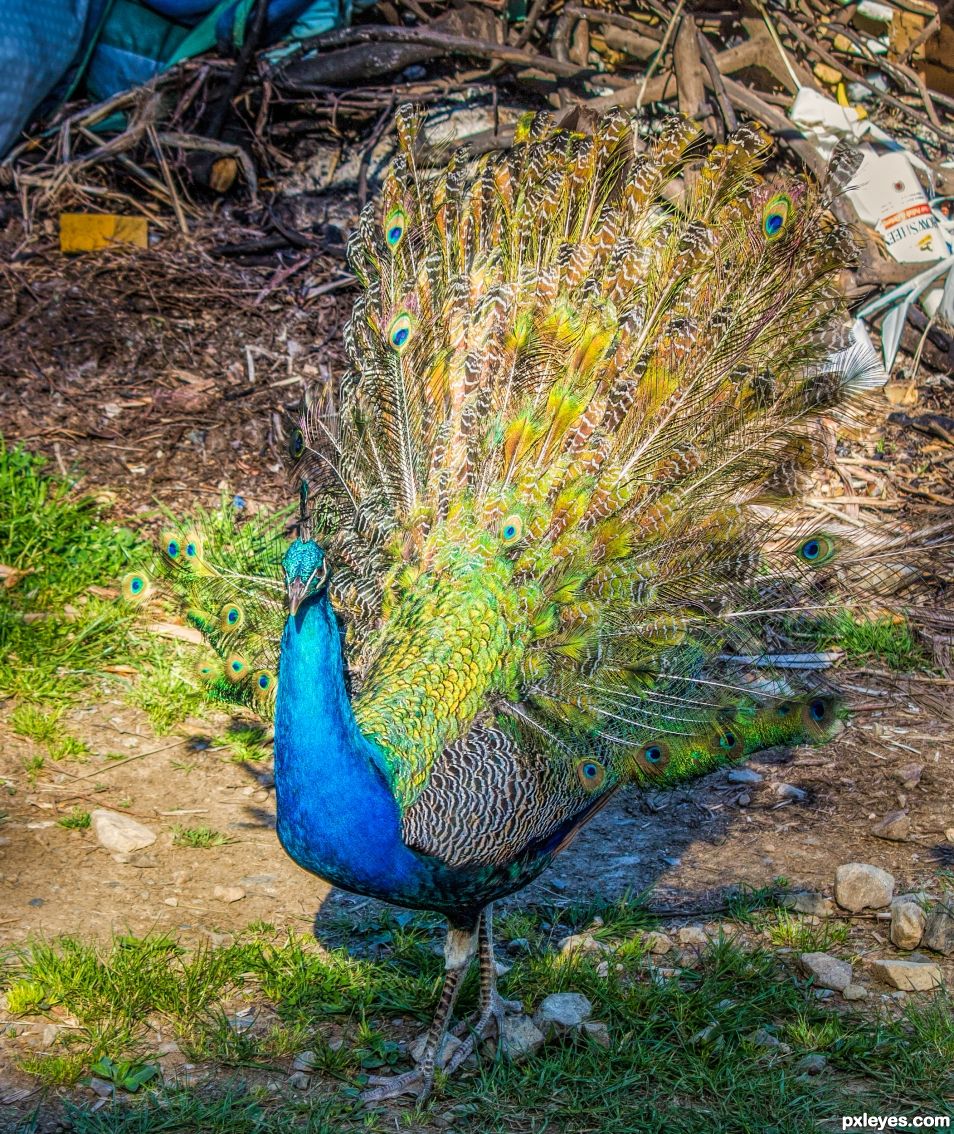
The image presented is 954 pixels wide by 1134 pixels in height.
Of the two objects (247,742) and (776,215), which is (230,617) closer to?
(247,742)

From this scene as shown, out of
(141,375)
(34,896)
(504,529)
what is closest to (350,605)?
(504,529)

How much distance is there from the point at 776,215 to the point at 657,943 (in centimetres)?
236

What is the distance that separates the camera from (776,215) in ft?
13.1

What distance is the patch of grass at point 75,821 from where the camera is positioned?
4531 mm

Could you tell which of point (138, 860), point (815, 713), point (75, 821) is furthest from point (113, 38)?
point (815, 713)

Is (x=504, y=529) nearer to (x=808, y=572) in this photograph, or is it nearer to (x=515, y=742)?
(x=515, y=742)

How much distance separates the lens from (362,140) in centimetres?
787

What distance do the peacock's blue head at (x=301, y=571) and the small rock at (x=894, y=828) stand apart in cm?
252

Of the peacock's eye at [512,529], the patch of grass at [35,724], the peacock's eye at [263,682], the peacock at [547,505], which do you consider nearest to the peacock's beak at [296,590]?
the peacock at [547,505]

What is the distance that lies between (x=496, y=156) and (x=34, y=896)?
9.79 feet

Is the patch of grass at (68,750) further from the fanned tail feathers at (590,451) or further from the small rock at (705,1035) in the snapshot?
the small rock at (705,1035)

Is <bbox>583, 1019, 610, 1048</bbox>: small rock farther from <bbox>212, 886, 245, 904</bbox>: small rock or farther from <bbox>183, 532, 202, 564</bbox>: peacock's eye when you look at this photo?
<bbox>183, 532, 202, 564</bbox>: peacock's eye

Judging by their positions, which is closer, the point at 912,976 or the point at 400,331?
the point at 912,976

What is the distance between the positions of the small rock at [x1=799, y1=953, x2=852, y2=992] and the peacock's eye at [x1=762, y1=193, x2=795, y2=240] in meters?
2.24
